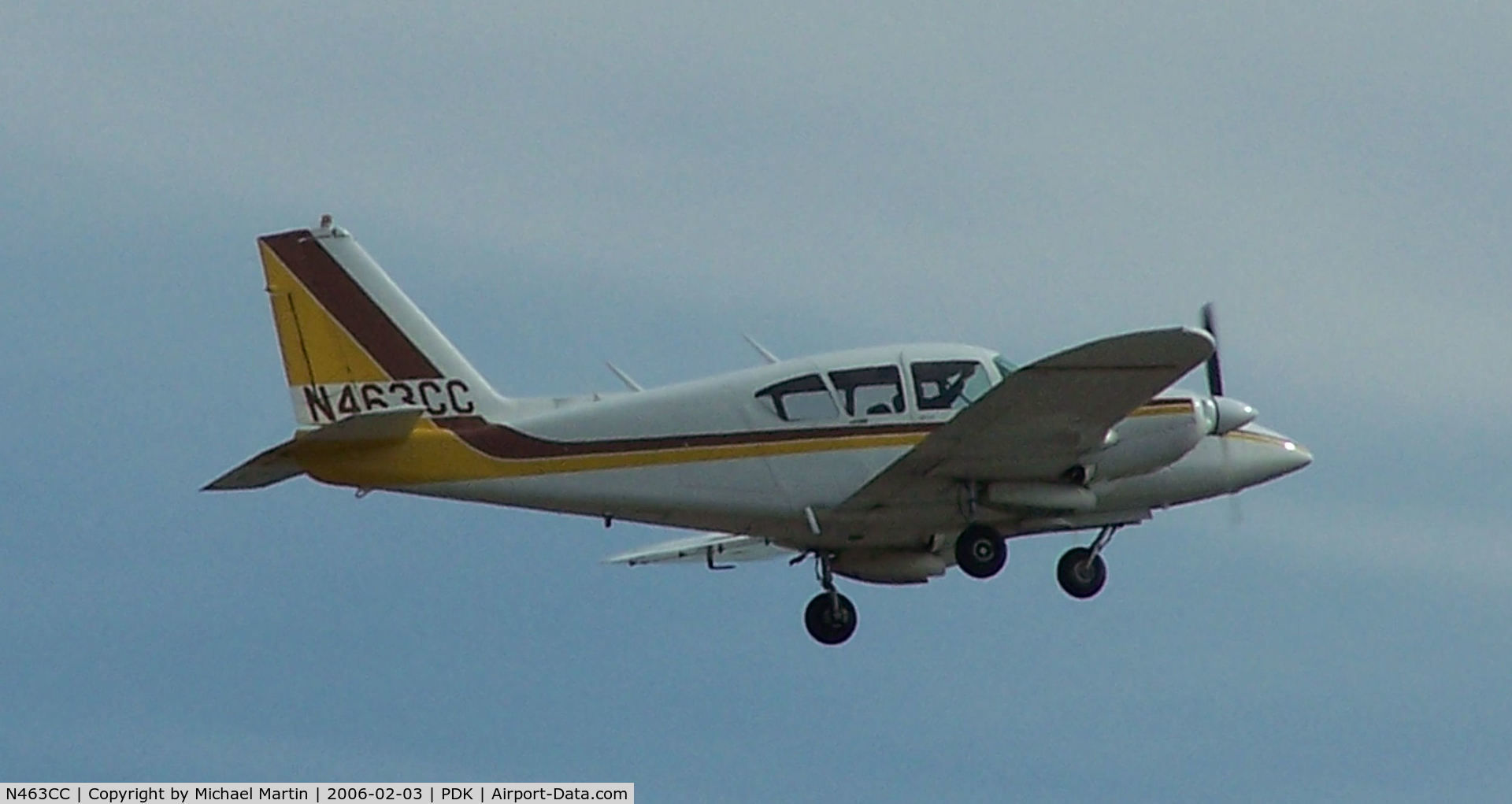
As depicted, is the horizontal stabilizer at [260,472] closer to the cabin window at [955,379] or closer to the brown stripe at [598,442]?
the brown stripe at [598,442]

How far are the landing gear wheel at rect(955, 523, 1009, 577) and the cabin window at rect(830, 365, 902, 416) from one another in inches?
57.2

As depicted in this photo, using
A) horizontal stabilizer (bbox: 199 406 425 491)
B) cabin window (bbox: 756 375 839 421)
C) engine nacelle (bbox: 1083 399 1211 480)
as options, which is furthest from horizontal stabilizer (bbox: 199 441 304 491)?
engine nacelle (bbox: 1083 399 1211 480)

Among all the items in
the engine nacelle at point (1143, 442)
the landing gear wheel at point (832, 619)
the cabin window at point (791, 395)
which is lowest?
the landing gear wheel at point (832, 619)

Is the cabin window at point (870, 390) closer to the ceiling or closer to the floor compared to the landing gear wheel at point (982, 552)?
closer to the ceiling

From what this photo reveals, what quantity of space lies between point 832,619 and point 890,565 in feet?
2.75

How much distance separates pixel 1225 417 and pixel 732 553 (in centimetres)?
598

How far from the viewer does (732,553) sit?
1251 inches

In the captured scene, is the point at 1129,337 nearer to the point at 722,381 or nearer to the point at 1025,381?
the point at 1025,381

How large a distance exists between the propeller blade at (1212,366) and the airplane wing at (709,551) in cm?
500

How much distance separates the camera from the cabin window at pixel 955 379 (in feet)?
91.6

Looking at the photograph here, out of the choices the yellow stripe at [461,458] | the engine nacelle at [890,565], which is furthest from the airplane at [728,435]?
the engine nacelle at [890,565]

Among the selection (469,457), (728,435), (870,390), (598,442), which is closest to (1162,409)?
(870,390)

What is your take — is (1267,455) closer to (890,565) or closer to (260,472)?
(890,565)

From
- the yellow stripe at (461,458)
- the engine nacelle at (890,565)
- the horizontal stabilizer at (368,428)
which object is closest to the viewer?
the horizontal stabilizer at (368,428)
